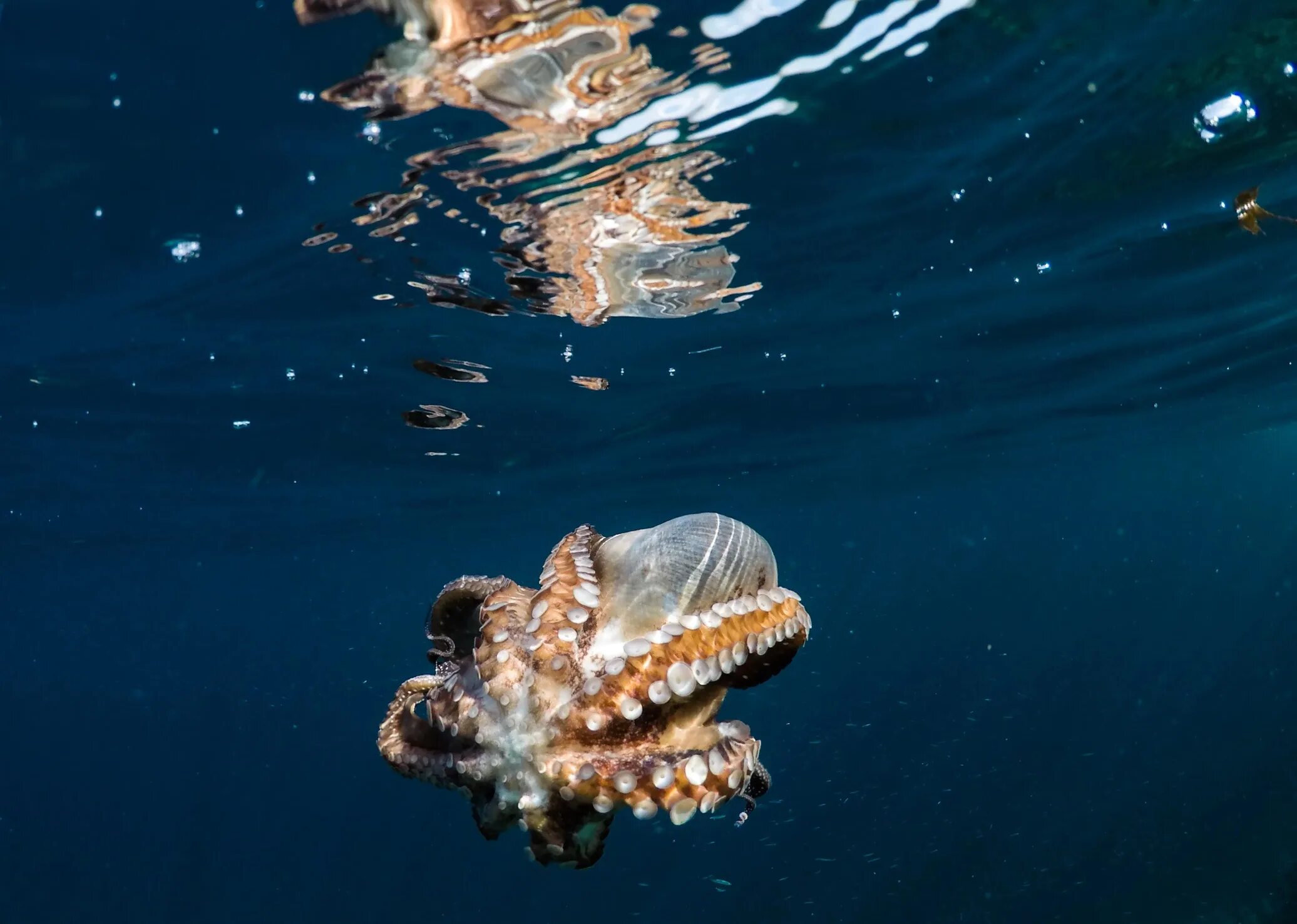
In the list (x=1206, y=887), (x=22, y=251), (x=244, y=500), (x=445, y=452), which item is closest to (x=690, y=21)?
(x=22, y=251)

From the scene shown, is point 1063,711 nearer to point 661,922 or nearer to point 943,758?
point 943,758

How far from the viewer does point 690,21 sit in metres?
5.98

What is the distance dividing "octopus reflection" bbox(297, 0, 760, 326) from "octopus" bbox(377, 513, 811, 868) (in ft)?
12.2

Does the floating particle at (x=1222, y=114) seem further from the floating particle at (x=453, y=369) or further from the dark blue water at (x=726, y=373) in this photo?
the floating particle at (x=453, y=369)

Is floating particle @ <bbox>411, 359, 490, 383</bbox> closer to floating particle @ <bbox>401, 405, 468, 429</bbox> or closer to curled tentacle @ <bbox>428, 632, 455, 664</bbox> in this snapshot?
floating particle @ <bbox>401, 405, 468, 429</bbox>

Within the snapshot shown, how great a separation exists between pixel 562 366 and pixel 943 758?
39810 millimetres

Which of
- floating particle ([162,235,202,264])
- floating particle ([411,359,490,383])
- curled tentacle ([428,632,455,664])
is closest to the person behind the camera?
curled tentacle ([428,632,455,664])

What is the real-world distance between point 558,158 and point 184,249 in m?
4.26

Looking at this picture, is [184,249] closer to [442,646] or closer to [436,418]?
[442,646]

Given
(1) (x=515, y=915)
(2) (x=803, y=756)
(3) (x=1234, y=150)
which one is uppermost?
(3) (x=1234, y=150)

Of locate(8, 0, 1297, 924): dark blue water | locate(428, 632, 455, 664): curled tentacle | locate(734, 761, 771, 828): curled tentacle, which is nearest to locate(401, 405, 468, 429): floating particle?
locate(8, 0, 1297, 924): dark blue water

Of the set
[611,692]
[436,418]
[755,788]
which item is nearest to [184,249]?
[611,692]

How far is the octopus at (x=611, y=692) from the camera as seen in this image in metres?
3.44

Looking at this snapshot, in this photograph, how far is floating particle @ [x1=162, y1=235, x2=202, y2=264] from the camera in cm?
859
